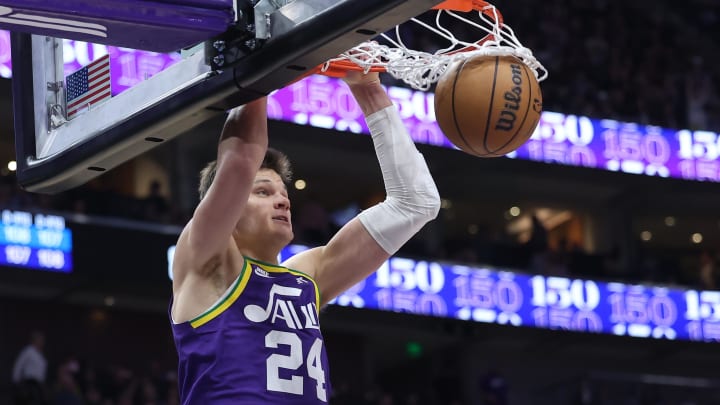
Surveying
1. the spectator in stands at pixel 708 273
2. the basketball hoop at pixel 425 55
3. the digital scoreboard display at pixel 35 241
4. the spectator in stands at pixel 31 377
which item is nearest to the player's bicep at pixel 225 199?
the basketball hoop at pixel 425 55

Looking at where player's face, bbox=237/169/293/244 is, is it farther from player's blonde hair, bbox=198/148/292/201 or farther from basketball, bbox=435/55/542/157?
basketball, bbox=435/55/542/157

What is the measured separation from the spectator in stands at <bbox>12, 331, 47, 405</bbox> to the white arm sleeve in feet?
29.1

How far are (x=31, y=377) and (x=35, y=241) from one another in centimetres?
226

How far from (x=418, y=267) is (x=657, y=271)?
4.84m

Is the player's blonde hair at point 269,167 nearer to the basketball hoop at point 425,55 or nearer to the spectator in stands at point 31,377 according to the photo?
the basketball hoop at point 425,55

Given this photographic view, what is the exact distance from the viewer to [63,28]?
360cm

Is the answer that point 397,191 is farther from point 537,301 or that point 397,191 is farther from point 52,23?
point 537,301

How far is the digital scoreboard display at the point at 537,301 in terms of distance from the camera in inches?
673

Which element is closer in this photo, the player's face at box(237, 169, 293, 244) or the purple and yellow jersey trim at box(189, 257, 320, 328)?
the purple and yellow jersey trim at box(189, 257, 320, 328)

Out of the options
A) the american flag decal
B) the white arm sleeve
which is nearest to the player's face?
the white arm sleeve

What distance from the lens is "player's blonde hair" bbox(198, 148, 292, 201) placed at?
4.07 m

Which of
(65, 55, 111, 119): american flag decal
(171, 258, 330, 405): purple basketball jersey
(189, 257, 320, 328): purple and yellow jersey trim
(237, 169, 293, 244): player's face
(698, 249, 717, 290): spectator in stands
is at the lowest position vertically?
(171, 258, 330, 405): purple basketball jersey

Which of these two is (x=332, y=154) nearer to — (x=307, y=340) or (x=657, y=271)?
(x=657, y=271)

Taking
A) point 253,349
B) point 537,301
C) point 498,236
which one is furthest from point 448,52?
point 498,236
